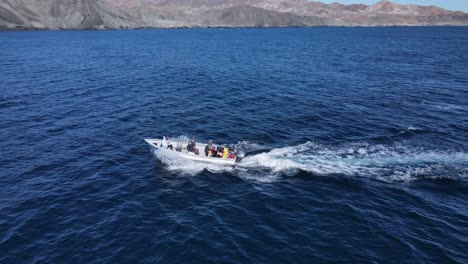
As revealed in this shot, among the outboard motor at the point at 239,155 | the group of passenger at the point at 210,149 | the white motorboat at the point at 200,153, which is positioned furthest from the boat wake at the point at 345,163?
the group of passenger at the point at 210,149

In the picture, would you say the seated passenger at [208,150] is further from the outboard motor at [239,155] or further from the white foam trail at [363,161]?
the white foam trail at [363,161]

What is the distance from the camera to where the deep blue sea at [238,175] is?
26.0m

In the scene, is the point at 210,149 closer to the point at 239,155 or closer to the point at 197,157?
the point at 197,157

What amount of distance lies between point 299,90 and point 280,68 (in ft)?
89.8

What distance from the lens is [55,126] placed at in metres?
50.0

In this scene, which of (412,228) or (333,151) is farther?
(333,151)

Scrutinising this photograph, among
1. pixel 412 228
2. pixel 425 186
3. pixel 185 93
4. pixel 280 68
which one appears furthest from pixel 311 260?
pixel 280 68

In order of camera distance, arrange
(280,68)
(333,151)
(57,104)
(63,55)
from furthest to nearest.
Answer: (63,55), (280,68), (57,104), (333,151)

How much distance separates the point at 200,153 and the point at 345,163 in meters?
16.8

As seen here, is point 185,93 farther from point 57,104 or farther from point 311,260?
point 311,260

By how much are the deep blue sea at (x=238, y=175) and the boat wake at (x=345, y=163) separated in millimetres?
216

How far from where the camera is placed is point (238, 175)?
121 ft

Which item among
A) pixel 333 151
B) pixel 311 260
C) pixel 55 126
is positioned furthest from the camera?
pixel 55 126

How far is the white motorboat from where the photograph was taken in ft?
125
